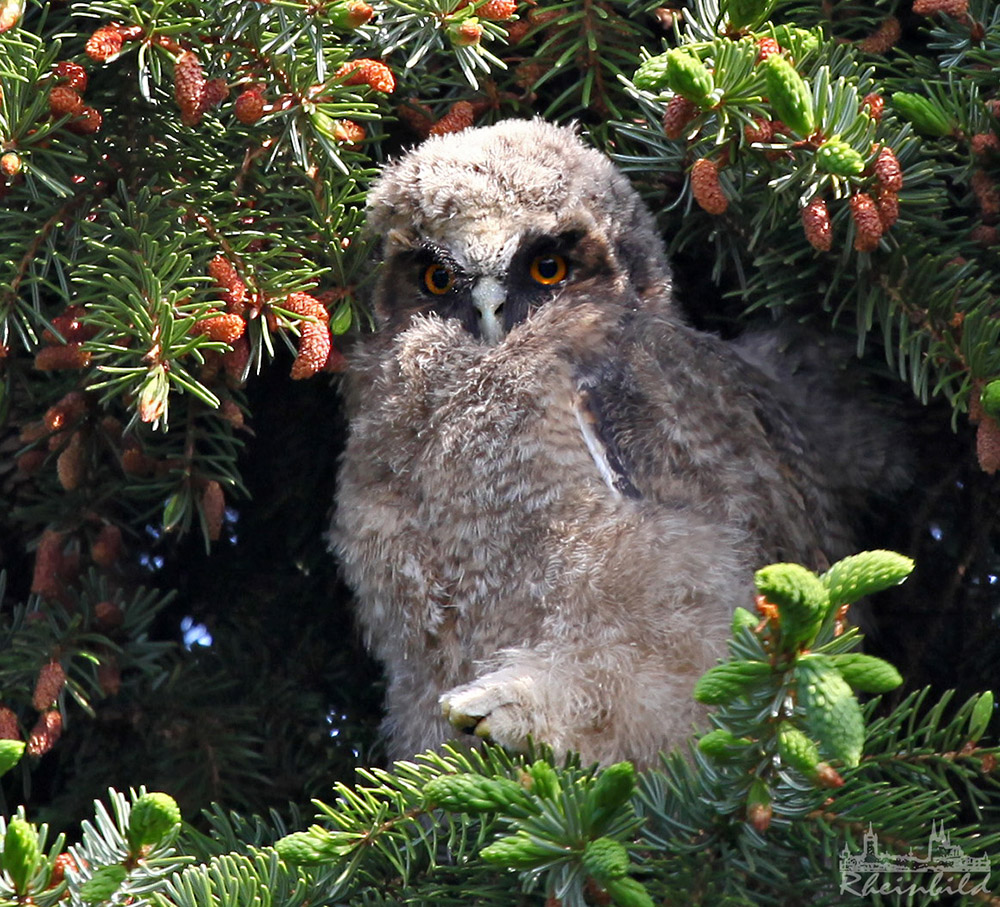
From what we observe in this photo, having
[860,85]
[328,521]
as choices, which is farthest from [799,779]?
[328,521]

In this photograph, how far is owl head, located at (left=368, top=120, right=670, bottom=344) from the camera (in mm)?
1945

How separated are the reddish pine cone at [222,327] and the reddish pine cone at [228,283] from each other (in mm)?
55

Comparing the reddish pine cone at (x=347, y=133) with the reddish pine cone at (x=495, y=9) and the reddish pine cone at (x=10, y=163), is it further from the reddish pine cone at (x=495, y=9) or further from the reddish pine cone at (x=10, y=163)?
the reddish pine cone at (x=10, y=163)

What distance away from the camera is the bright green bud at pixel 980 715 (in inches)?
46.3

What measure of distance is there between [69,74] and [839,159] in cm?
95

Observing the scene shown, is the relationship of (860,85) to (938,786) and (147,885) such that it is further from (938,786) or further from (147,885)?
(147,885)

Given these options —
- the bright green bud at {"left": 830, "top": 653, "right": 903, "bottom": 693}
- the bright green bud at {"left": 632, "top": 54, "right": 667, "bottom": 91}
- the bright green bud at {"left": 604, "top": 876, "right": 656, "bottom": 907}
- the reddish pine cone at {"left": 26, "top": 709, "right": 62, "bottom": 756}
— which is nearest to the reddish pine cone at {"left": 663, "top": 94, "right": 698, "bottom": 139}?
the bright green bud at {"left": 632, "top": 54, "right": 667, "bottom": 91}

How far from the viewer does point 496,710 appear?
5.36ft

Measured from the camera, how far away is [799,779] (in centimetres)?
119

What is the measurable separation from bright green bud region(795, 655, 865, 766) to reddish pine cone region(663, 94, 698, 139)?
759 mm

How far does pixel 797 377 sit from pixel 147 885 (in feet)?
4.11

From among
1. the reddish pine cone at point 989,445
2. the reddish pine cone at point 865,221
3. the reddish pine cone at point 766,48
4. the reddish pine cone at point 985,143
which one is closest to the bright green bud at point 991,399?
the reddish pine cone at point 989,445

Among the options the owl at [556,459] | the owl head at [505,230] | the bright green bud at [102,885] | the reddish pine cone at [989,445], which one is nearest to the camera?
the bright green bud at [102,885]

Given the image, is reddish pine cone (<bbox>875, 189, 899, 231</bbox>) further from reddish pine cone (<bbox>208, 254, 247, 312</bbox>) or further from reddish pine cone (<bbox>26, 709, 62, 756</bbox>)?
reddish pine cone (<bbox>26, 709, 62, 756</bbox>)
